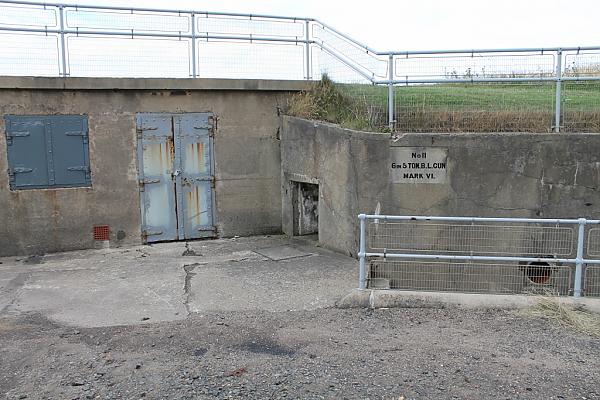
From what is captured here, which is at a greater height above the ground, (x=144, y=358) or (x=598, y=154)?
(x=598, y=154)

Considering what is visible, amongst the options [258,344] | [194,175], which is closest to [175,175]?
[194,175]

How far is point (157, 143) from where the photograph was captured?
9.94 m

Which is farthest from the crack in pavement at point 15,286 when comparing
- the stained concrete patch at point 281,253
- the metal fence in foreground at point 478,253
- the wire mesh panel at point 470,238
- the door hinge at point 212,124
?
the wire mesh panel at point 470,238

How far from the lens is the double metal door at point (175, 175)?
32.4ft

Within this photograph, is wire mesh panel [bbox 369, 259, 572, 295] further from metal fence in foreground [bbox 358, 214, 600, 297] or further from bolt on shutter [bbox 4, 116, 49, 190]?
bolt on shutter [bbox 4, 116, 49, 190]

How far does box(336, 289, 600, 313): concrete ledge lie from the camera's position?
6398 millimetres

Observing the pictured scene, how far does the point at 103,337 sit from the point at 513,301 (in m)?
4.69

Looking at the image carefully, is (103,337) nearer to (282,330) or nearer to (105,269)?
(282,330)

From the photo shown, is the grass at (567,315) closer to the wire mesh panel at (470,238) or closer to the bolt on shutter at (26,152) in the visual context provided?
the wire mesh panel at (470,238)

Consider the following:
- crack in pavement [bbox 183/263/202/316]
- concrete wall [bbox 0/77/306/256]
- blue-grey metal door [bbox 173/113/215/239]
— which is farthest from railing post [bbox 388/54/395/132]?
crack in pavement [bbox 183/263/202/316]

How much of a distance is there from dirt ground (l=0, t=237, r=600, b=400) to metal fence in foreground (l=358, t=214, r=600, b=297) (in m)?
0.98

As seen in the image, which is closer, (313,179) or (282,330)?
(282,330)

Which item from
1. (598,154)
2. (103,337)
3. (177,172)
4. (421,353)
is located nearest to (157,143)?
(177,172)

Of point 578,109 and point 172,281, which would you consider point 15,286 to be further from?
point 578,109
